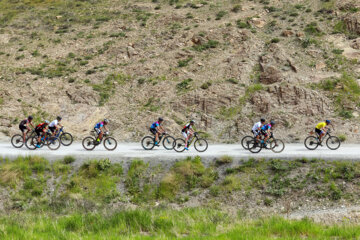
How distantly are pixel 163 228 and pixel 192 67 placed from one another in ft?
96.9

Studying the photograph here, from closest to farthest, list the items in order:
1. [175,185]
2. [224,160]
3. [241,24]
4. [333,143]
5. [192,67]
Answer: [175,185] < [224,160] < [333,143] < [192,67] < [241,24]

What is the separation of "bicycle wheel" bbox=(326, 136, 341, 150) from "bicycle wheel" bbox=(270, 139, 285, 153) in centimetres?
329

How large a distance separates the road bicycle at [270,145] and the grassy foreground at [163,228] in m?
9.27

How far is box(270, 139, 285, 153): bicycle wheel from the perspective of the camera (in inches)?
722

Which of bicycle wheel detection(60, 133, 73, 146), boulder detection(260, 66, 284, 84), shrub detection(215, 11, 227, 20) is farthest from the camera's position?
shrub detection(215, 11, 227, 20)

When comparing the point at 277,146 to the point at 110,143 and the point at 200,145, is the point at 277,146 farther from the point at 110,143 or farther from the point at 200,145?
the point at 110,143

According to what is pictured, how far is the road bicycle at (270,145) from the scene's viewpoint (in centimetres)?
1819

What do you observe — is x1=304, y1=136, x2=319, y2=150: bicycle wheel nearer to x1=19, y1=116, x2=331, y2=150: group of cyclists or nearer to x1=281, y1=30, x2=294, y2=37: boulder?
x1=19, y1=116, x2=331, y2=150: group of cyclists

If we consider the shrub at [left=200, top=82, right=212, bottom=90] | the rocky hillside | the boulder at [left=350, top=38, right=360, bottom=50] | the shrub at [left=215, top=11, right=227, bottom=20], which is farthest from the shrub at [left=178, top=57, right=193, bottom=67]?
the boulder at [left=350, top=38, right=360, bottom=50]

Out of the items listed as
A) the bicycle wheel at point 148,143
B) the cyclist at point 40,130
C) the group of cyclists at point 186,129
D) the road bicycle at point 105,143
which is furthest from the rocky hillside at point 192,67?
the cyclist at point 40,130

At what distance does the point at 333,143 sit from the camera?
1948cm

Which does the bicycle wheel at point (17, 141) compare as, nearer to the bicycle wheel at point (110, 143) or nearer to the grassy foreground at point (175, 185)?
the grassy foreground at point (175, 185)

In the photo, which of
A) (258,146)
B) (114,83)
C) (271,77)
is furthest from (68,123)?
(271,77)

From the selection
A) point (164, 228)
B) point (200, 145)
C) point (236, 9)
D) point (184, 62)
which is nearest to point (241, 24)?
point (236, 9)
